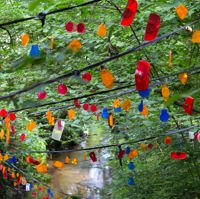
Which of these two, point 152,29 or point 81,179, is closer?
point 152,29

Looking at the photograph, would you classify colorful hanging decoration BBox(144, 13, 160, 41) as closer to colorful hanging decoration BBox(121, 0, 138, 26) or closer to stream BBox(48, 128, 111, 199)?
colorful hanging decoration BBox(121, 0, 138, 26)

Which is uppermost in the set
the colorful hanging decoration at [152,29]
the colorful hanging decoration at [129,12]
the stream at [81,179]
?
the stream at [81,179]

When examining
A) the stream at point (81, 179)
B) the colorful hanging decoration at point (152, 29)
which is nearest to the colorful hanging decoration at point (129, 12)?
the colorful hanging decoration at point (152, 29)

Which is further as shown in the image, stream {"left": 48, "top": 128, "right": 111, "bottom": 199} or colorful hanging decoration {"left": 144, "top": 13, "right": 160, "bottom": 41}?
stream {"left": 48, "top": 128, "right": 111, "bottom": 199}

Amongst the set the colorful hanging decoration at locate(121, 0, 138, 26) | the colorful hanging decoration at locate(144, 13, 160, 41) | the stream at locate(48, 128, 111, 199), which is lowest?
the colorful hanging decoration at locate(144, 13, 160, 41)

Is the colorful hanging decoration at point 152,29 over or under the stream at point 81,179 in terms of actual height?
under

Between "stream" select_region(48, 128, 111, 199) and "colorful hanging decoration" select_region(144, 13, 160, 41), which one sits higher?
"stream" select_region(48, 128, 111, 199)

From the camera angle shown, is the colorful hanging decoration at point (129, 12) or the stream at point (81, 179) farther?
the stream at point (81, 179)

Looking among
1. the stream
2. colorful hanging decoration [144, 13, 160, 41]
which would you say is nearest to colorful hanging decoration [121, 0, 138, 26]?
colorful hanging decoration [144, 13, 160, 41]

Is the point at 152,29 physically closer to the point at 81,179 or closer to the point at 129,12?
the point at 129,12

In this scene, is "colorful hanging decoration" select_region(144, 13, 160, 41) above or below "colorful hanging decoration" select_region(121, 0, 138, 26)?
below

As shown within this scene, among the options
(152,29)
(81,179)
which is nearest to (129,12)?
(152,29)

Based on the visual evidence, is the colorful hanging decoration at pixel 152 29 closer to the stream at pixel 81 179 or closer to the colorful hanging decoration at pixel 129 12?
the colorful hanging decoration at pixel 129 12

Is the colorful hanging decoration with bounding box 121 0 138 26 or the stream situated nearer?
the colorful hanging decoration with bounding box 121 0 138 26
